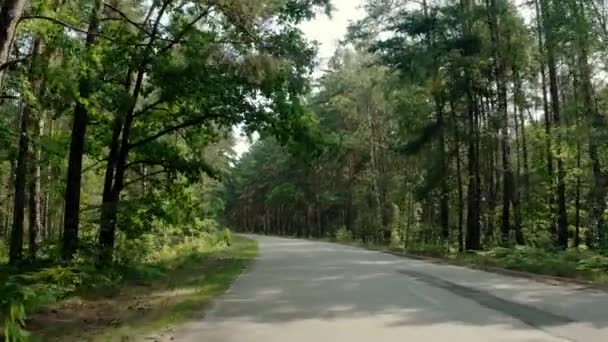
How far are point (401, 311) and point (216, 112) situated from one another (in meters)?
10.7

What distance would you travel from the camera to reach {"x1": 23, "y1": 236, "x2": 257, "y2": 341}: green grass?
9469mm

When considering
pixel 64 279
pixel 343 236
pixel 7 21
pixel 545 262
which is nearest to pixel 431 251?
pixel 545 262

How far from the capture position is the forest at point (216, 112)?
14328 millimetres

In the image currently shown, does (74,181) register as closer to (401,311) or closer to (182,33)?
(182,33)

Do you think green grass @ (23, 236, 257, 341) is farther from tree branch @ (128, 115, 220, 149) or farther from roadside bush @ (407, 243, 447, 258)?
roadside bush @ (407, 243, 447, 258)

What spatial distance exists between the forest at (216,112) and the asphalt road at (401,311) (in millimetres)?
2485

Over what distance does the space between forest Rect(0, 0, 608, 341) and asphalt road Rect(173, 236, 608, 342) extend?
249 centimetres

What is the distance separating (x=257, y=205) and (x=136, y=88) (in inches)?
3365

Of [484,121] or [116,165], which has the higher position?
[484,121]

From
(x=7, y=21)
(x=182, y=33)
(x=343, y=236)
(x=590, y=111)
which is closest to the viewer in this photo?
(x=7, y=21)

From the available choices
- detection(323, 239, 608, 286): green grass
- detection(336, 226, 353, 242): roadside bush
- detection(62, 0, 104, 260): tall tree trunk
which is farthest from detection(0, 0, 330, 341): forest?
detection(336, 226, 353, 242): roadside bush

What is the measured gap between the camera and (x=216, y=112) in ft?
64.8

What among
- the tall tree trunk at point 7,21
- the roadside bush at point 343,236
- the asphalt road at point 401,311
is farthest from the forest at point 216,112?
the roadside bush at point 343,236

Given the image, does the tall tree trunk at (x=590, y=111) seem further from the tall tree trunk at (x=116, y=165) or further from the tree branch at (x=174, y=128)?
the tall tree trunk at (x=116, y=165)
